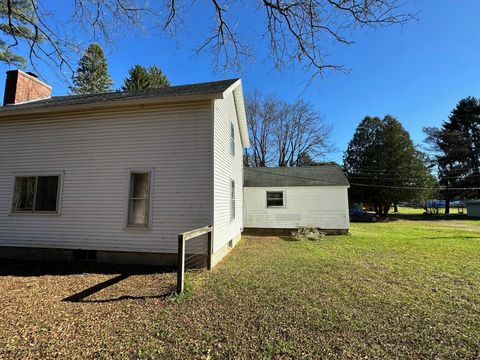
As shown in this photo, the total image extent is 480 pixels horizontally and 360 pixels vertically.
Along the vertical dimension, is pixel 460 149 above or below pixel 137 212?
above

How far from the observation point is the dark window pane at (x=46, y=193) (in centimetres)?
782

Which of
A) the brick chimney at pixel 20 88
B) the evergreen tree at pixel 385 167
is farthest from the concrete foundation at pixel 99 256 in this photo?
the evergreen tree at pixel 385 167

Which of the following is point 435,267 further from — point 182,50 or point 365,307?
point 182,50

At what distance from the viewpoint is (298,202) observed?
15977 millimetres

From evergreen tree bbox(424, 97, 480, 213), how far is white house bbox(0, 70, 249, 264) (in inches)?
1587

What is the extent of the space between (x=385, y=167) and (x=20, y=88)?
30.7 metres

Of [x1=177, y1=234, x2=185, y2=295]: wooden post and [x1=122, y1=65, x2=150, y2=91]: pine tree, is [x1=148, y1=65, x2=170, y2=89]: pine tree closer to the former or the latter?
[x1=122, y1=65, x2=150, y2=91]: pine tree

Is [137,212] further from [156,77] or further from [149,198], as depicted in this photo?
[156,77]

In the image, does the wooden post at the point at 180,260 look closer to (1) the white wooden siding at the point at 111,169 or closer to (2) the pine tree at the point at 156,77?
(1) the white wooden siding at the point at 111,169

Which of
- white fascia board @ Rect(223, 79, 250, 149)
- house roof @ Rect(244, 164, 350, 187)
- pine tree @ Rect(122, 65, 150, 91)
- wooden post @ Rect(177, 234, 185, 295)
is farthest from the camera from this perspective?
pine tree @ Rect(122, 65, 150, 91)

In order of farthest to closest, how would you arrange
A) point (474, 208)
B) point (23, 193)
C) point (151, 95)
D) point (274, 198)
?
1. point (474, 208)
2. point (274, 198)
3. point (23, 193)
4. point (151, 95)

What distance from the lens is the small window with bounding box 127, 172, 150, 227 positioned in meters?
7.32

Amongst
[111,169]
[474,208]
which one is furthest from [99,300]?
[474,208]

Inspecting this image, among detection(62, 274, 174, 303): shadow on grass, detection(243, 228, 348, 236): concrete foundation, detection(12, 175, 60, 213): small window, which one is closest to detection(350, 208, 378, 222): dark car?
detection(243, 228, 348, 236): concrete foundation
